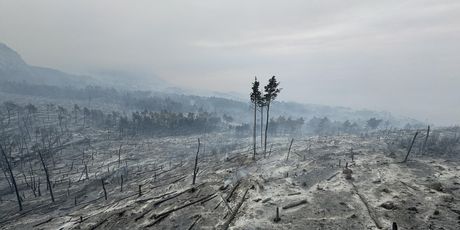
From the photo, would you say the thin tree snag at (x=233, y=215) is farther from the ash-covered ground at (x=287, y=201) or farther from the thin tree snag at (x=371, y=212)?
the thin tree snag at (x=371, y=212)

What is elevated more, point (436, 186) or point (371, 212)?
point (436, 186)

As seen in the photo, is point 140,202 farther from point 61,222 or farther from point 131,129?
point 131,129

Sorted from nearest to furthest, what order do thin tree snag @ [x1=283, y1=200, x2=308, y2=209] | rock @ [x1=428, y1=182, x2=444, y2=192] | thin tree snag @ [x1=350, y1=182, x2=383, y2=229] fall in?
thin tree snag @ [x1=350, y1=182, x2=383, y2=229]
thin tree snag @ [x1=283, y1=200, x2=308, y2=209]
rock @ [x1=428, y1=182, x2=444, y2=192]

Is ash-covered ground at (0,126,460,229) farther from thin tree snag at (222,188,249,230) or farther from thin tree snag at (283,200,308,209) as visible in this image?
thin tree snag at (283,200,308,209)

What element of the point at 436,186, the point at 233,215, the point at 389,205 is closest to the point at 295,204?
the point at 233,215

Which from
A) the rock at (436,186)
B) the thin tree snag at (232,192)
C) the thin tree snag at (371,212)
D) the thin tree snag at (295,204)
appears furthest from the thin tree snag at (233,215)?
the rock at (436,186)

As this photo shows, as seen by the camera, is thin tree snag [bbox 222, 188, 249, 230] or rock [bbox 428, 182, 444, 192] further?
rock [bbox 428, 182, 444, 192]

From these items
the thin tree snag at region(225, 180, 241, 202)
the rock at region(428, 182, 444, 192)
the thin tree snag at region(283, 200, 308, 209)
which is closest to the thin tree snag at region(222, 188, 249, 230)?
the thin tree snag at region(225, 180, 241, 202)

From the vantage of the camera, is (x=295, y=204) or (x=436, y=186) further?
(x=436, y=186)

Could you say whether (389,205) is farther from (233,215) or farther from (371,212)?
(233,215)

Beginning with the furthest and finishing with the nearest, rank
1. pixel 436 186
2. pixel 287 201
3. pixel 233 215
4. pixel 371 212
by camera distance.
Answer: pixel 436 186, pixel 287 201, pixel 233 215, pixel 371 212

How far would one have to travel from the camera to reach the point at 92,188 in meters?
73.8

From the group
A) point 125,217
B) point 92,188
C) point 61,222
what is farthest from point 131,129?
point 125,217

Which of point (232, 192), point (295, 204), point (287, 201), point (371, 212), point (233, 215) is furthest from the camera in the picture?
point (232, 192)
